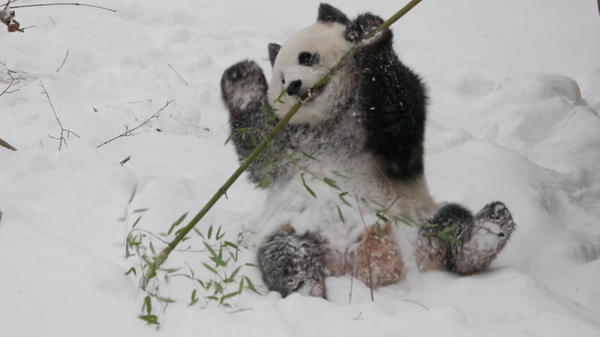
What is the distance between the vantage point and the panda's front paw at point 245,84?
112 inches

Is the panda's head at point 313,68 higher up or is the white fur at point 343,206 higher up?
the panda's head at point 313,68

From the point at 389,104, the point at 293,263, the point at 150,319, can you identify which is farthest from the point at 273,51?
the point at 150,319

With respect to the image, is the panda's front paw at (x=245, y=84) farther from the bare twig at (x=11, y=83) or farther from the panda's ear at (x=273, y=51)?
the bare twig at (x=11, y=83)

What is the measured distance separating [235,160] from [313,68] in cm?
148

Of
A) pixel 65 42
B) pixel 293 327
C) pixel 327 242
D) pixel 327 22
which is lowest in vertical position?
pixel 65 42

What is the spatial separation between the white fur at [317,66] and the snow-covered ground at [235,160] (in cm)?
65

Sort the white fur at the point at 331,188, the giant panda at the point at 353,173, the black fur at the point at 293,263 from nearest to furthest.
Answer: the black fur at the point at 293,263
the giant panda at the point at 353,173
the white fur at the point at 331,188

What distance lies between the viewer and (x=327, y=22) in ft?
9.30

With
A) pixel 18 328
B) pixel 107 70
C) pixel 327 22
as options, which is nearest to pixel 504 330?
pixel 18 328

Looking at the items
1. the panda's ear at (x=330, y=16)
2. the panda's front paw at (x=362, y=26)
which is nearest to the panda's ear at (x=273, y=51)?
the panda's ear at (x=330, y=16)

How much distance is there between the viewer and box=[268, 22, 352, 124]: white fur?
8.54 feet

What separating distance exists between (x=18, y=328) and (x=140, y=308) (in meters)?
0.33

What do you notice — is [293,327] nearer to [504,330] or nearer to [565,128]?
[504,330]

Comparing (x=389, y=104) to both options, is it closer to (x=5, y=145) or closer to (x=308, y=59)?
(x=308, y=59)
